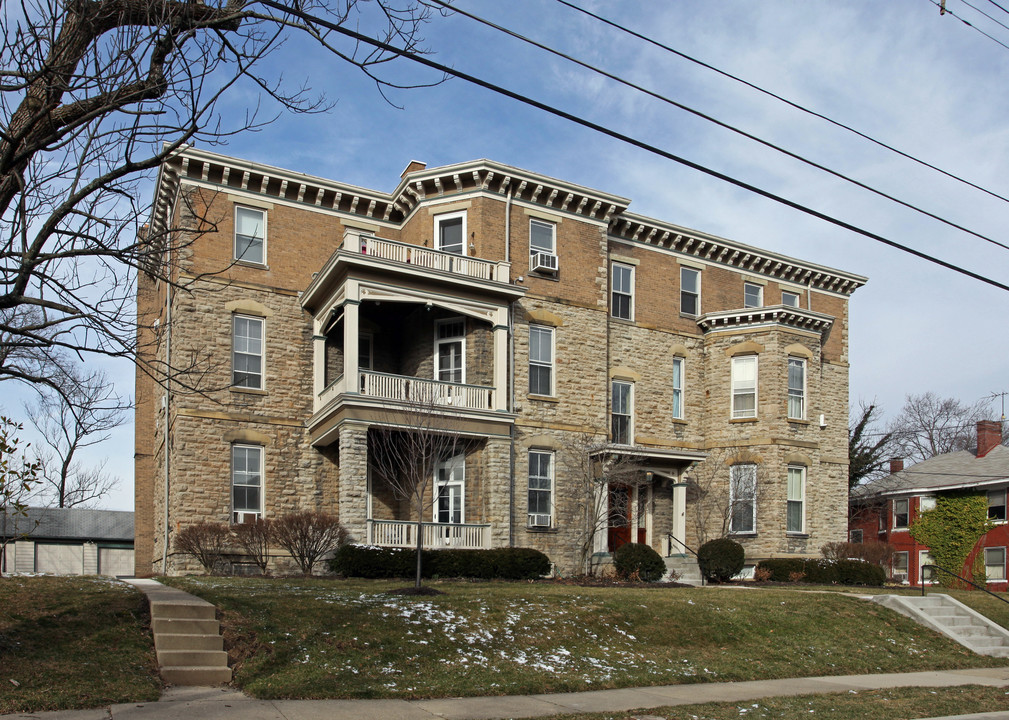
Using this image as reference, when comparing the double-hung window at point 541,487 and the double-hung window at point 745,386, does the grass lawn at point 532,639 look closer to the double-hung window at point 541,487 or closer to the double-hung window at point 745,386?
the double-hung window at point 541,487

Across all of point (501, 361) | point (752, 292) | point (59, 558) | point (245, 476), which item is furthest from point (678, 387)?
point (59, 558)

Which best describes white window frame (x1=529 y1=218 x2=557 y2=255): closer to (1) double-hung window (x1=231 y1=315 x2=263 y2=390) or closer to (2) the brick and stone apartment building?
(2) the brick and stone apartment building

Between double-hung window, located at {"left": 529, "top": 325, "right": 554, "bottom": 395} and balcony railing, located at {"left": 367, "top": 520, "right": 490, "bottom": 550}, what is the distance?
5.08m

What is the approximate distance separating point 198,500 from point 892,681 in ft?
58.3

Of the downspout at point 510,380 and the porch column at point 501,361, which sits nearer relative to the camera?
the porch column at point 501,361

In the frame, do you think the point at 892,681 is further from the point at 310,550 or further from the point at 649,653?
the point at 310,550

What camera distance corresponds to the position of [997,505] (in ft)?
124

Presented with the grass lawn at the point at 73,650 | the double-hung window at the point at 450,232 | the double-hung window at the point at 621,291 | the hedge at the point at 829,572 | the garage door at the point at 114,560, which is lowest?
the garage door at the point at 114,560

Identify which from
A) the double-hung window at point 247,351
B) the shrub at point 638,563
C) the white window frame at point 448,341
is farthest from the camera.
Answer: the white window frame at point 448,341

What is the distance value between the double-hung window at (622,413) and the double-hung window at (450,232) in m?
6.99

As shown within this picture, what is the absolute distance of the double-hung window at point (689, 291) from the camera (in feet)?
109

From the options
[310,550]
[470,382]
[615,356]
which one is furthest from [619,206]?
[310,550]

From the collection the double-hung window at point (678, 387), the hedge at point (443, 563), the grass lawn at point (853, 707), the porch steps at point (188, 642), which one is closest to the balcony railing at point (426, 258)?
the hedge at point (443, 563)

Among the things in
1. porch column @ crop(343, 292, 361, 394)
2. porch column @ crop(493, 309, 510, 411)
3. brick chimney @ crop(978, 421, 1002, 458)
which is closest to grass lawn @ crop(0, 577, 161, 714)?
porch column @ crop(343, 292, 361, 394)
